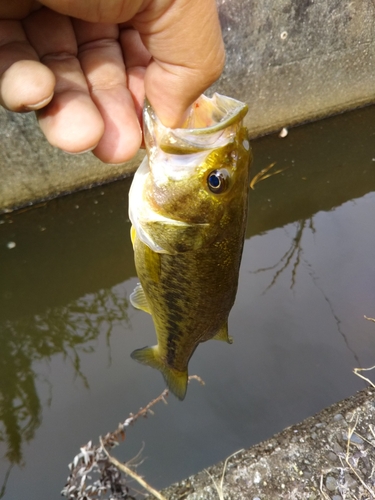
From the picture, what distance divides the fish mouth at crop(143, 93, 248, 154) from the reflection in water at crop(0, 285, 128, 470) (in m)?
2.15

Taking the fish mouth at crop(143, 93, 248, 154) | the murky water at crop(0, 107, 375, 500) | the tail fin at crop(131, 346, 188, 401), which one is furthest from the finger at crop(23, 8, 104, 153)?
the murky water at crop(0, 107, 375, 500)

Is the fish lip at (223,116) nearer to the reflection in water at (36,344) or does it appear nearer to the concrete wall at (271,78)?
the reflection in water at (36,344)

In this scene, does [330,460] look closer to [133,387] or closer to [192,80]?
[133,387]

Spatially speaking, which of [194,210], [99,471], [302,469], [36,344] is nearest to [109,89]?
[194,210]

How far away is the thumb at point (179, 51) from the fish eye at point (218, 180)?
0.66 ft

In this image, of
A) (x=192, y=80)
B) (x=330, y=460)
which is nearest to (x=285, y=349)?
(x=330, y=460)

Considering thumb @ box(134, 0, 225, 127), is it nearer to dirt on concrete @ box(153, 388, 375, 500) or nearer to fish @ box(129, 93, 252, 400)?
fish @ box(129, 93, 252, 400)

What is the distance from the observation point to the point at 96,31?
1583 millimetres

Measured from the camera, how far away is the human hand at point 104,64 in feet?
3.51

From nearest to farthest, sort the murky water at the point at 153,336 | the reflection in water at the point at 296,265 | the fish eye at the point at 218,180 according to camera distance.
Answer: the fish eye at the point at 218,180
the murky water at the point at 153,336
the reflection in water at the point at 296,265

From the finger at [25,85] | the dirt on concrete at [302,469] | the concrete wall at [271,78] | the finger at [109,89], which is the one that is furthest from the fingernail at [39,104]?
the concrete wall at [271,78]

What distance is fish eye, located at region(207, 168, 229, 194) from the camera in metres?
1.27

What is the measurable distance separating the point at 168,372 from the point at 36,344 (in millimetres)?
1642

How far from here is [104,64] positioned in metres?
1.54
